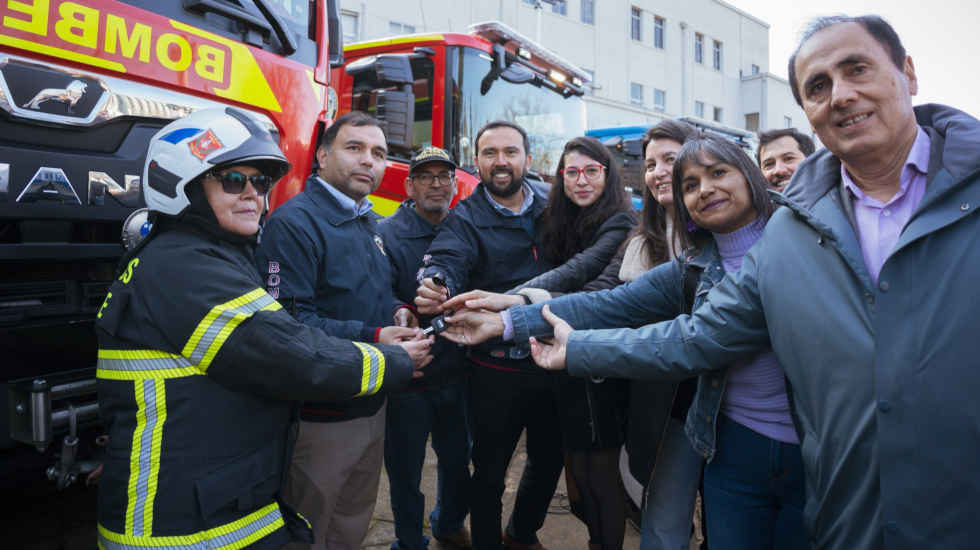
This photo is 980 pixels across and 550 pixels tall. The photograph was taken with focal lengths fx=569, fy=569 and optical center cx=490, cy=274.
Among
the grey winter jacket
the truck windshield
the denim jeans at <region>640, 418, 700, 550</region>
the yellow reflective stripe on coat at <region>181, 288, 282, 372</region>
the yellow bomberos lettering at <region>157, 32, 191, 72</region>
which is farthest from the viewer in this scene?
the truck windshield

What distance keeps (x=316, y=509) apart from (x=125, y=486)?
0.85 m

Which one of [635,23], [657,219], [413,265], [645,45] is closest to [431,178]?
[413,265]

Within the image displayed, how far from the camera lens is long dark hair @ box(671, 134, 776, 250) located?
1.85 meters

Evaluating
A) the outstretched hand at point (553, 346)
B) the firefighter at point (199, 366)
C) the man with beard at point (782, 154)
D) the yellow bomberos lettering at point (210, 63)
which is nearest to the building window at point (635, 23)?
the man with beard at point (782, 154)

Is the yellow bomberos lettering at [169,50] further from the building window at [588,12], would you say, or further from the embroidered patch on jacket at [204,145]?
the building window at [588,12]

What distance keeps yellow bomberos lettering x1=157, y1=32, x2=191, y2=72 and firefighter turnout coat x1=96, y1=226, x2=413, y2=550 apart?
1208 mm

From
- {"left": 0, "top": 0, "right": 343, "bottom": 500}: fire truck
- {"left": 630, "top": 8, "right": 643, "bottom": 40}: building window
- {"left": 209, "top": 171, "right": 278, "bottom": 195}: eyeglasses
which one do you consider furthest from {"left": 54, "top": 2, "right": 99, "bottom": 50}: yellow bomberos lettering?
{"left": 630, "top": 8, "right": 643, "bottom": 40}: building window

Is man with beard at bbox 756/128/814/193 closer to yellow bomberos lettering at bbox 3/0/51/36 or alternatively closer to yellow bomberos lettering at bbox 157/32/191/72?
yellow bomberos lettering at bbox 157/32/191/72

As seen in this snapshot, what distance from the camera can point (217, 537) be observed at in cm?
148

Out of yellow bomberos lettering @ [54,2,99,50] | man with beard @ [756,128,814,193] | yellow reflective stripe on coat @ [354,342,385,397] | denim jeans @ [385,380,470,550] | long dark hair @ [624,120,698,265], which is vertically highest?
yellow bomberos lettering @ [54,2,99,50]

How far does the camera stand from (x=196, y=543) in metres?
1.45

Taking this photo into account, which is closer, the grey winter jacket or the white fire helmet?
the grey winter jacket

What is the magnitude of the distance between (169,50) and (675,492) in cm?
267

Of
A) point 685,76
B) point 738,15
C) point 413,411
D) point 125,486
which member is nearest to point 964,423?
point 125,486
